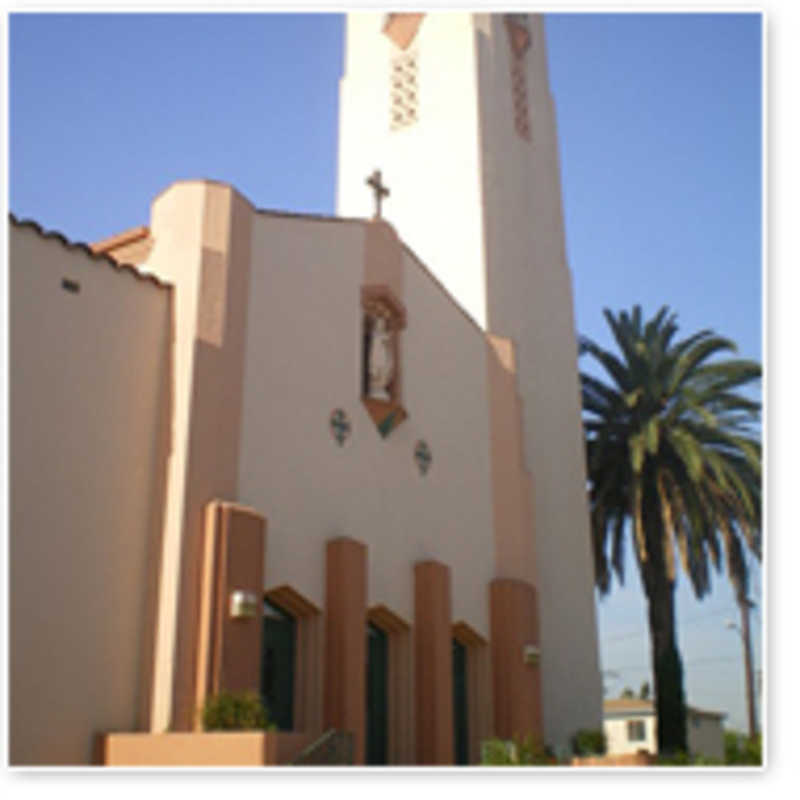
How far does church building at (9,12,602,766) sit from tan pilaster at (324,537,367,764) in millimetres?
36

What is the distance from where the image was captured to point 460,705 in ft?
59.5

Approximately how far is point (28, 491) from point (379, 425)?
6220mm

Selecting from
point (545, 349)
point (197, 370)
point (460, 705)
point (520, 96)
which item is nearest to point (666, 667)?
point (460, 705)

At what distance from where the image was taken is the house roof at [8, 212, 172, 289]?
13706 mm

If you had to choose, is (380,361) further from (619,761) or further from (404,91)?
(404,91)

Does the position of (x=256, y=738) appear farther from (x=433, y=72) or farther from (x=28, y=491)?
(x=433, y=72)

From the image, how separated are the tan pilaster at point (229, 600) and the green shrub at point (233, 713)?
0.20 meters

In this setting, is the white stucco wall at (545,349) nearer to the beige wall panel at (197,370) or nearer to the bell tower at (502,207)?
the bell tower at (502,207)

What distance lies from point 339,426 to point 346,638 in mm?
3171

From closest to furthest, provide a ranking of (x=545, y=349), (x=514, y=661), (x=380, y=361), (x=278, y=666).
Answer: (x=278, y=666) < (x=380, y=361) < (x=514, y=661) < (x=545, y=349)

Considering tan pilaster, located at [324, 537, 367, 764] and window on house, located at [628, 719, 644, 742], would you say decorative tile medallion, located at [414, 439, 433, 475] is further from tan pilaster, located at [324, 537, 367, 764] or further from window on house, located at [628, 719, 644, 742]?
window on house, located at [628, 719, 644, 742]

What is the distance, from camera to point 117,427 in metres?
14.0

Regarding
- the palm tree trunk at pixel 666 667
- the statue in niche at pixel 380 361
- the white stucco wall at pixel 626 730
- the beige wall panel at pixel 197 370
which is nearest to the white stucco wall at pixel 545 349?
the palm tree trunk at pixel 666 667

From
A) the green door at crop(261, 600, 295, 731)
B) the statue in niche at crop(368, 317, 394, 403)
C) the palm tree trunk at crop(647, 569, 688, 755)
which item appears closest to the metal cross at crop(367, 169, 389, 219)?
A: the statue in niche at crop(368, 317, 394, 403)
